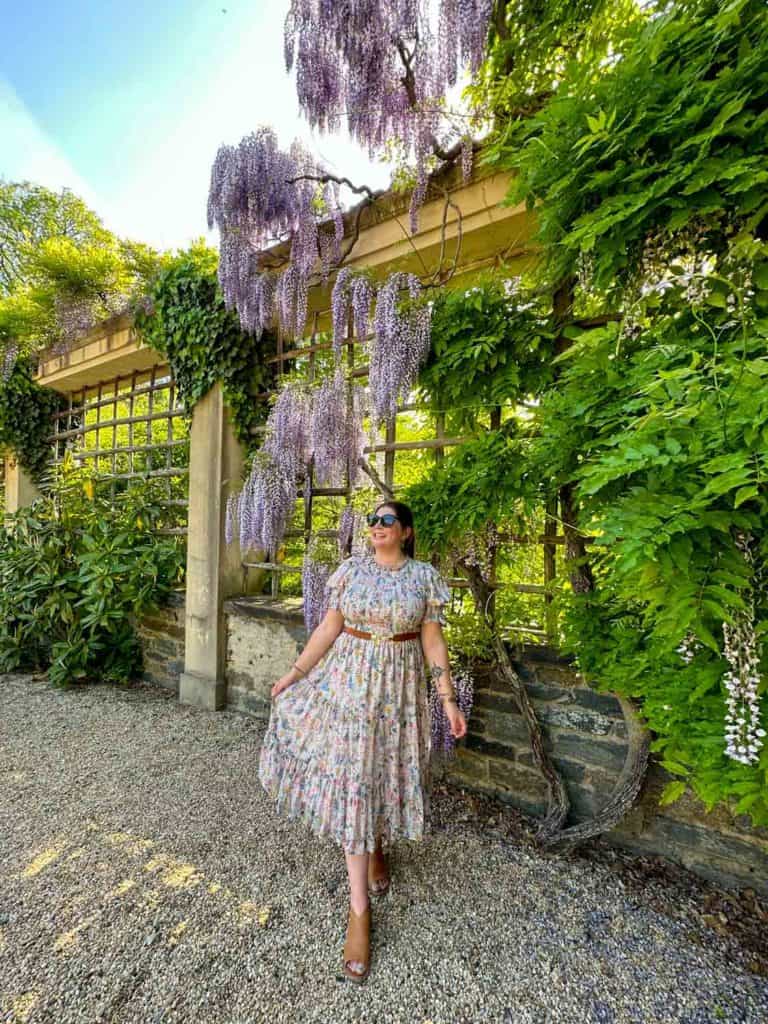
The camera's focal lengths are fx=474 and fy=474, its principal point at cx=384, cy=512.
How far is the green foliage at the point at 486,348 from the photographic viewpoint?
1.92m

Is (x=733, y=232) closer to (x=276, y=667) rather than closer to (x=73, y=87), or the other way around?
(x=276, y=667)

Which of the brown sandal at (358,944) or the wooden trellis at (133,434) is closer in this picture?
the brown sandal at (358,944)

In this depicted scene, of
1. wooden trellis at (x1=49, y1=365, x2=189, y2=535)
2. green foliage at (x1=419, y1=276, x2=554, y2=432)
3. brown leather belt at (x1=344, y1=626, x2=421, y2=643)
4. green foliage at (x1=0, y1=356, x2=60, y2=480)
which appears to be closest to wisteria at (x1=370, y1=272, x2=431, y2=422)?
green foliage at (x1=419, y1=276, x2=554, y2=432)

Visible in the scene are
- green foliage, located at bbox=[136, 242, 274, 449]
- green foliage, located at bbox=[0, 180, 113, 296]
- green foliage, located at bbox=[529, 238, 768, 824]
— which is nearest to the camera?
green foliage, located at bbox=[529, 238, 768, 824]

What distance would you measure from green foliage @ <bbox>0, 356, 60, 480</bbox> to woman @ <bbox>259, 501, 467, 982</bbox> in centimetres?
533

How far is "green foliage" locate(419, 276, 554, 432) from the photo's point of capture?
1.92 meters

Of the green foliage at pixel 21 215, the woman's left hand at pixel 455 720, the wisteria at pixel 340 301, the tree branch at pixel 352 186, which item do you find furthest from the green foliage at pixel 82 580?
the green foliage at pixel 21 215

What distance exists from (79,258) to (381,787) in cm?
467

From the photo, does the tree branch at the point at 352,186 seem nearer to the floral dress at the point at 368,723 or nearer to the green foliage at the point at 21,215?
the floral dress at the point at 368,723

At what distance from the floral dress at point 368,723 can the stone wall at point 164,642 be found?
2378mm

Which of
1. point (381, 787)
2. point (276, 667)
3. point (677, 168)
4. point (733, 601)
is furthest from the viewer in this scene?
point (276, 667)

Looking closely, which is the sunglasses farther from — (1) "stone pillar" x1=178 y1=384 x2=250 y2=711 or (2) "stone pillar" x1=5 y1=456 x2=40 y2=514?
(2) "stone pillar" x1=5 y1=456 x2=40 y2=514

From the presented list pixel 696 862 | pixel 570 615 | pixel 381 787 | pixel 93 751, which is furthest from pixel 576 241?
pixel 93 751

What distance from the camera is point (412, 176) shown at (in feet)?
7.54
